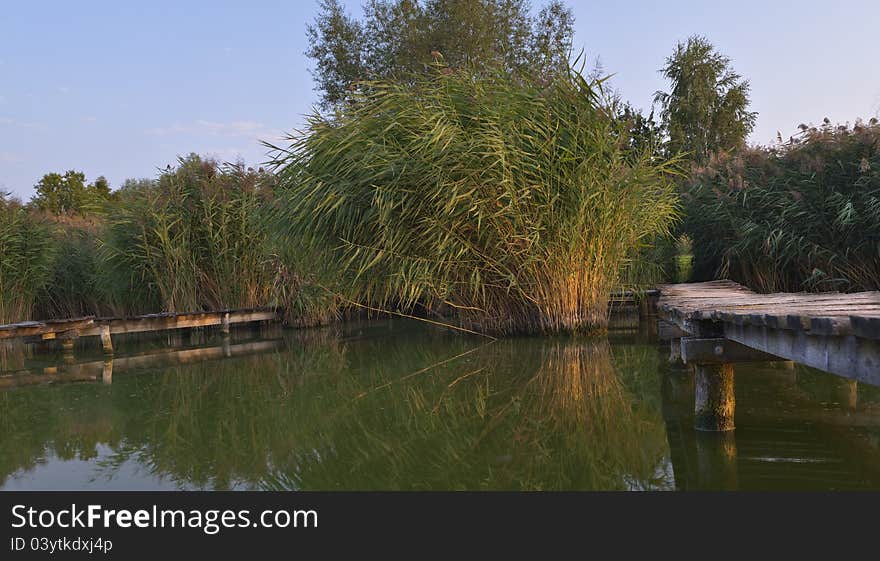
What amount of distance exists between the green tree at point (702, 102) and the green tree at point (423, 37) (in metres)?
4.29

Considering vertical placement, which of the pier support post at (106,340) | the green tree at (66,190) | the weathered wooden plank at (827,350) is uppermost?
the green tree at (66,190)

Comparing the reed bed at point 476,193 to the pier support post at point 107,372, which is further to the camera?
the reed bed at point 476,193

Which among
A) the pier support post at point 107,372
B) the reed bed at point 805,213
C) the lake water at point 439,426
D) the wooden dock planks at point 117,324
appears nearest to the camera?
the lake water at point 439,426

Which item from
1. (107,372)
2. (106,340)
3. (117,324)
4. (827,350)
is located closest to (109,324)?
(117,324)

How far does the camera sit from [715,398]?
14.2 ft

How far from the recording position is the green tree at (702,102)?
89.4 ft

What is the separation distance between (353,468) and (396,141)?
5018 mm

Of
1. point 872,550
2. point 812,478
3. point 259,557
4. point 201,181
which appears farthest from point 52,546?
point 201,181

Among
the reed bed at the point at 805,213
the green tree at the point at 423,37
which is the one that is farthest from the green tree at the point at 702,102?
the reed bed at the point at 805,213

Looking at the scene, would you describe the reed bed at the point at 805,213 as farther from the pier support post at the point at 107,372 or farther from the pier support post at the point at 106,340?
the pier support post at the point at 106,340

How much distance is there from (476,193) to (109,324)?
548 cm

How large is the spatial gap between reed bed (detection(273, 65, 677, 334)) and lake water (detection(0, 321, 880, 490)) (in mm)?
802

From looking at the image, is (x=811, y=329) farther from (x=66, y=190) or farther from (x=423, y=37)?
(x=66, y=190)

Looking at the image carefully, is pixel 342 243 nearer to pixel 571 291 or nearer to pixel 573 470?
pixel 571 291
